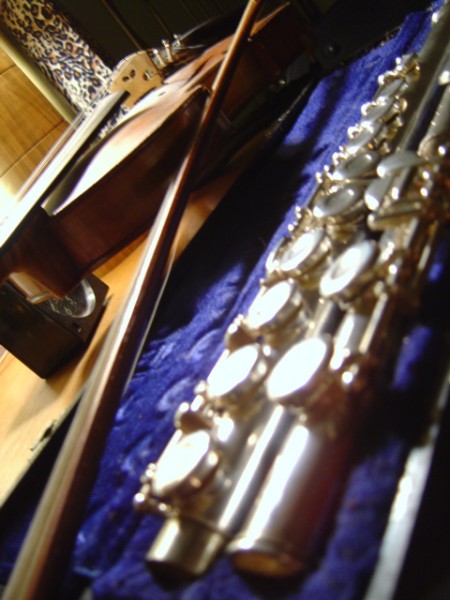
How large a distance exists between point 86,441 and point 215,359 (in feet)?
0.78

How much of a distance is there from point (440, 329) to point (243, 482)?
0.20 m

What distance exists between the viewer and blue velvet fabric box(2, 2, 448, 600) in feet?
1.12

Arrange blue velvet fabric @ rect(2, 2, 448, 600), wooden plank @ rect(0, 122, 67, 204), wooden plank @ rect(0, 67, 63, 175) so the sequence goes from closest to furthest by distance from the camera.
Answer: blue velvet fabric @ rect(2, 2, 448, 600), wooden plank @ rect(0, 122, 67, 204), wooden plank @ rect(0, 67, 63, 175)

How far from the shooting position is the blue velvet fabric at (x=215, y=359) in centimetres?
34

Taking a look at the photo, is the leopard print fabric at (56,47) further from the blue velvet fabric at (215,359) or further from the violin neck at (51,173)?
the blue velvet fabric at (215,359)

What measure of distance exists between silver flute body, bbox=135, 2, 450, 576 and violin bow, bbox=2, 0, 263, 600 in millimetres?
55

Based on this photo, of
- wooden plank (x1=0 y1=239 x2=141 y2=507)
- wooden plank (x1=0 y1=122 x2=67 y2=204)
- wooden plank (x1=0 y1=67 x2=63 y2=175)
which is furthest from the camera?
wooden plank (x1=0 y1=67 x2=63 y2=175)

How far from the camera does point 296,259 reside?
53 centimetres

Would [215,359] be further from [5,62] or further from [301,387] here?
[5,62]

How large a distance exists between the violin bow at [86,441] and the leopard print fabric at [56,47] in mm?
1723

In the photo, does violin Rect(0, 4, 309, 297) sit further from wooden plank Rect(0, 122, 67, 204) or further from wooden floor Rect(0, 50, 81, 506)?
wooden plank Rect(0, 122, 67, 204)

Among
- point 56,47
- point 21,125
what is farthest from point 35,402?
point 56,47

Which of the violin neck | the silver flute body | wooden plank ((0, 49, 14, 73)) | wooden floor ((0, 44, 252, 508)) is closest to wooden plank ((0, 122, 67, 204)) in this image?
wooden floor ((0, 44, 252, 508))

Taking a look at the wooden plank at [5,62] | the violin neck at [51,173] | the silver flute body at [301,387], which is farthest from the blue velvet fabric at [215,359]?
the wooden plank at [5,62]
